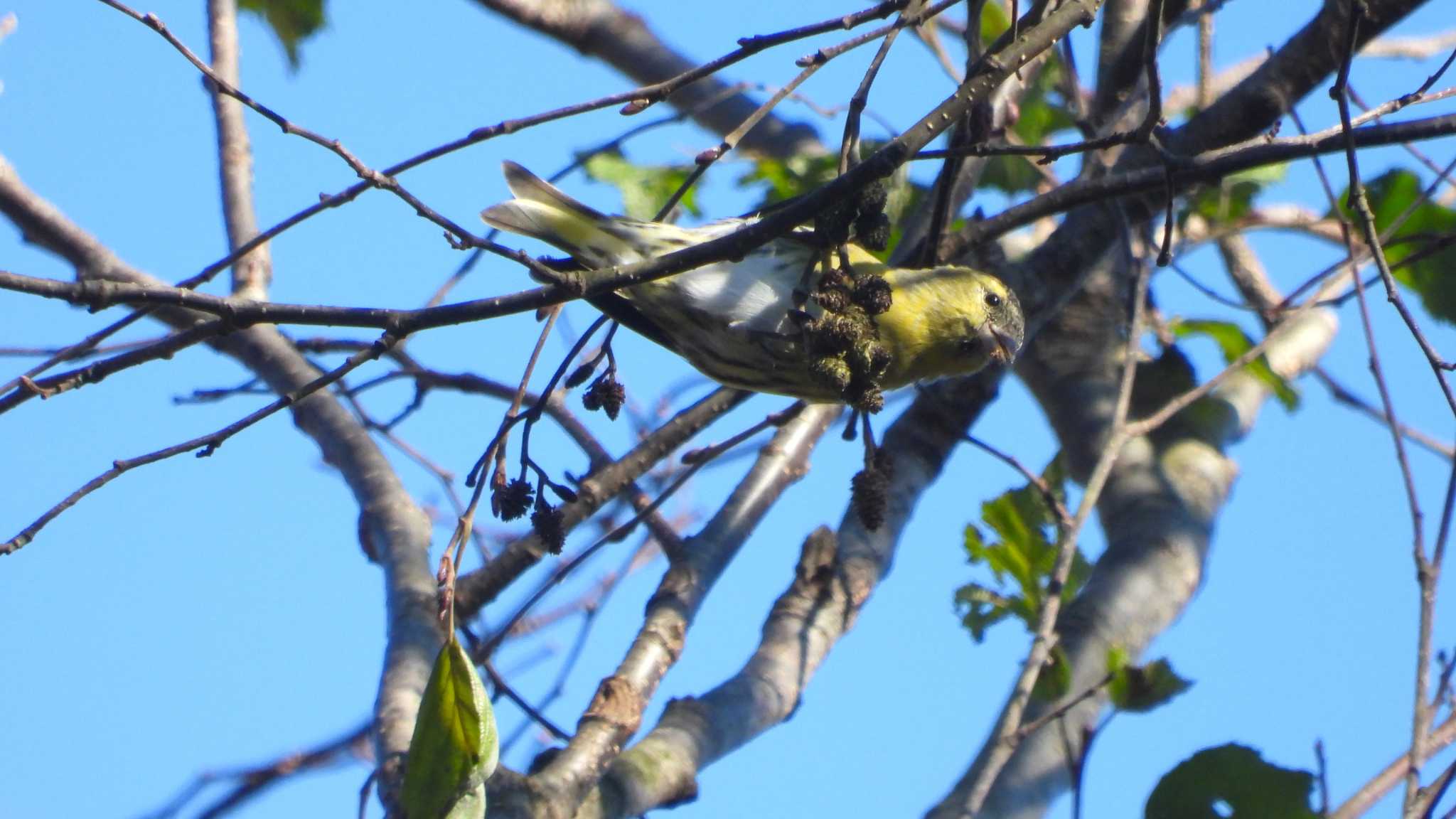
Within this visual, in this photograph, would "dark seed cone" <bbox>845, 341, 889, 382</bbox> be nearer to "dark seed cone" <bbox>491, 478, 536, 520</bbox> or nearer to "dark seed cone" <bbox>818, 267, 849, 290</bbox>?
"dark seed cone" <bbox>818, 267, 849, 290</bbox>

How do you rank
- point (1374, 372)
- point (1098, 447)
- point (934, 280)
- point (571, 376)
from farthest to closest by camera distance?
point (1098, 447) < point (934, 280) < point (1374, 372) < point (571, 376)

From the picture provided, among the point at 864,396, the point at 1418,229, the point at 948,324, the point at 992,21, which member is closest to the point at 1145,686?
the point at 864,396

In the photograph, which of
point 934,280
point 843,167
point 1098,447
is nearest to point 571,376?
point 843,167

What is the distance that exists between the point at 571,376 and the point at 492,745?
72 cm

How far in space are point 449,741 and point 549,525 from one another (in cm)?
51

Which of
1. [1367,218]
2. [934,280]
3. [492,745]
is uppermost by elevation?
[934,280]

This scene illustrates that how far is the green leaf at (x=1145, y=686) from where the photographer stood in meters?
2.83

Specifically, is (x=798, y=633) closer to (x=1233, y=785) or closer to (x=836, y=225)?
(x=1233, y=785)

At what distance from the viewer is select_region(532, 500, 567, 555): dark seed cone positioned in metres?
2.63

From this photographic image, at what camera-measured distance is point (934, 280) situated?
3564mm

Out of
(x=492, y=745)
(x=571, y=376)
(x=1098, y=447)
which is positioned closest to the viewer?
(x=492, y=745)

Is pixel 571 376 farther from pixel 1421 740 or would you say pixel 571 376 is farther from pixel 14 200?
pixel 14 200

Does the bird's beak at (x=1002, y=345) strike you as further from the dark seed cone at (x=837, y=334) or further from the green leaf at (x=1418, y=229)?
the dark seed cone at (x=837, y=334)

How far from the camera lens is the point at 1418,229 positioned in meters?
4.27
